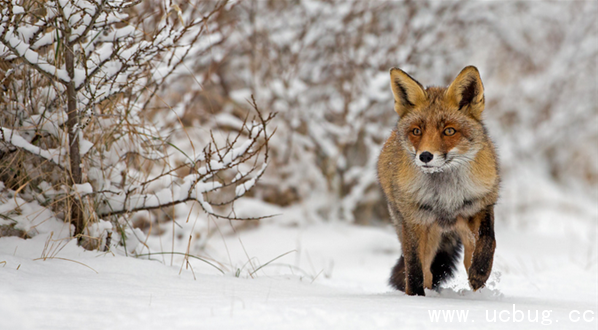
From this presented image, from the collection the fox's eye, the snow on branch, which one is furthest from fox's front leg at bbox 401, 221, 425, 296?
the snow on branch

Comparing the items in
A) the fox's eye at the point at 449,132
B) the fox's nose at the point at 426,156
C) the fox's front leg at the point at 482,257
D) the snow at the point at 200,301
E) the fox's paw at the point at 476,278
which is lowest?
the snow at the point at 200,301

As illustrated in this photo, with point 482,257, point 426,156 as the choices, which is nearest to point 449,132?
point 426,156

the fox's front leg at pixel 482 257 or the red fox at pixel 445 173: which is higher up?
the red fox at pixel 445 173

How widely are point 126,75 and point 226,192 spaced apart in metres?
5.30

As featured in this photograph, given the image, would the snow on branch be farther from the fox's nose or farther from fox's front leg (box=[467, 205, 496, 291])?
fox's front leg (box=[467, 205, 496, 291])

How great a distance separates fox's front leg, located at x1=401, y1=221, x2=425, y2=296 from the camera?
135 inches

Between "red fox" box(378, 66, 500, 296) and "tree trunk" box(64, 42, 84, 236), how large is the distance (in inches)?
80.4

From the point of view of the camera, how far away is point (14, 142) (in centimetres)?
315

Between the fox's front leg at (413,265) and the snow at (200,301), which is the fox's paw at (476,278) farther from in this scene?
the fox's front leg at (413,265)

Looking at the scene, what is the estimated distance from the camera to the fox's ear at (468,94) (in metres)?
3.29

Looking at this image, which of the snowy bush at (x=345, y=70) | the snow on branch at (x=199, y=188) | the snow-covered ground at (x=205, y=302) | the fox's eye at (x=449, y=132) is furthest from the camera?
the snowy bush at (x=345, y=70)

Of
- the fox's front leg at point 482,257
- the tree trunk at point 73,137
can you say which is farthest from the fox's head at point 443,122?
the tree trunk at point 73,137

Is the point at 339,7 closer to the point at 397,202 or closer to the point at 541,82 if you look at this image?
the point at 541,82

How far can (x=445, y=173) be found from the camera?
339 cm
